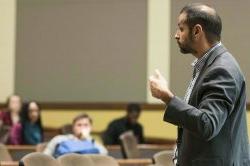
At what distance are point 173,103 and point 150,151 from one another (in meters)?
5.16

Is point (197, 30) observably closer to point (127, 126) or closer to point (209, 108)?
point (209, 108)

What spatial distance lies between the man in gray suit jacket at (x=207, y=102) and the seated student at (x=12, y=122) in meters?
5.74

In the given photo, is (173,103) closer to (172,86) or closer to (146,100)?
(172,86)

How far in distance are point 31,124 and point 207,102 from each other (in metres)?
6.31

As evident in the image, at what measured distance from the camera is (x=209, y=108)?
2.45 metres

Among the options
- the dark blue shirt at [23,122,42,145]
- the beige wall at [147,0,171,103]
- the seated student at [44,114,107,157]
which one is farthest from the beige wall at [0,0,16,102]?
the seated student at [44,114,107,157]

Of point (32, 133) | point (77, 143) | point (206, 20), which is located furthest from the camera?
point (32, 133)

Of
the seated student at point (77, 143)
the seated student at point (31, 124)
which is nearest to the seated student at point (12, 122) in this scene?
the seated student at point (31, 124)

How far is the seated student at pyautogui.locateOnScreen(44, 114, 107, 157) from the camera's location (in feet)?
20.4

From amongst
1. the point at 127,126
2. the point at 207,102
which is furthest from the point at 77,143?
the point at 207,102

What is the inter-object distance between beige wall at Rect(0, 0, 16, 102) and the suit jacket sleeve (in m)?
7.71

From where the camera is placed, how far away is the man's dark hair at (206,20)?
102 inches

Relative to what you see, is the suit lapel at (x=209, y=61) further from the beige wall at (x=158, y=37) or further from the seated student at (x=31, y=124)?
the seated student at (x=31, y=124)

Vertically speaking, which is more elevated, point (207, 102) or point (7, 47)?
point (207, 102)
